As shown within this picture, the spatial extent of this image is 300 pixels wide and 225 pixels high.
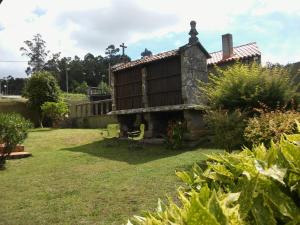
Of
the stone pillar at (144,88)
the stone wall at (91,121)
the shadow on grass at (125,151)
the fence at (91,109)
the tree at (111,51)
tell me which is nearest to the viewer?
the shadow on grass at (125,151)

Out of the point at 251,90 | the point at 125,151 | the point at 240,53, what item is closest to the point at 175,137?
the point at 125,151

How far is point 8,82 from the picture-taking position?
82.5m

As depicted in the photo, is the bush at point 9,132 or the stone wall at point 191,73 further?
the stone wall at point 191,73

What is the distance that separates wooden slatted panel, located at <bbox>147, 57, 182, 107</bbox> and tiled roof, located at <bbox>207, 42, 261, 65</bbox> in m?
7.04

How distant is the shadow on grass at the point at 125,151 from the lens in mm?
13219

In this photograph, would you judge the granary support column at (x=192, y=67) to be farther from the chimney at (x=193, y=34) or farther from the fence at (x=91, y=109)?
the fence at (x=91, y=109)

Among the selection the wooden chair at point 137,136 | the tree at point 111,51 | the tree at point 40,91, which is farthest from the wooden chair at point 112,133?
the tree at point 111,51

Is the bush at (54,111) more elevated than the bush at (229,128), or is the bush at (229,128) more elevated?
the bush at (54,111)

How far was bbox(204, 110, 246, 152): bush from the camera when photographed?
34.7ft

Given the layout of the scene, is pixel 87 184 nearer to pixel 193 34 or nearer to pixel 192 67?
pixel 192 67

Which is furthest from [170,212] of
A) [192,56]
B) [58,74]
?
[58,74]

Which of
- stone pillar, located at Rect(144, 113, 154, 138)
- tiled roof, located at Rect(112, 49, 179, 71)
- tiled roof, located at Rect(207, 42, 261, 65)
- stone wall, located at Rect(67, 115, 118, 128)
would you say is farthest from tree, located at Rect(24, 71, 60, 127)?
stone pillar, located at Rect(144, 113, 154, 138)

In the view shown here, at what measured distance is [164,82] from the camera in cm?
1695

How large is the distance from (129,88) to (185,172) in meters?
16.9
